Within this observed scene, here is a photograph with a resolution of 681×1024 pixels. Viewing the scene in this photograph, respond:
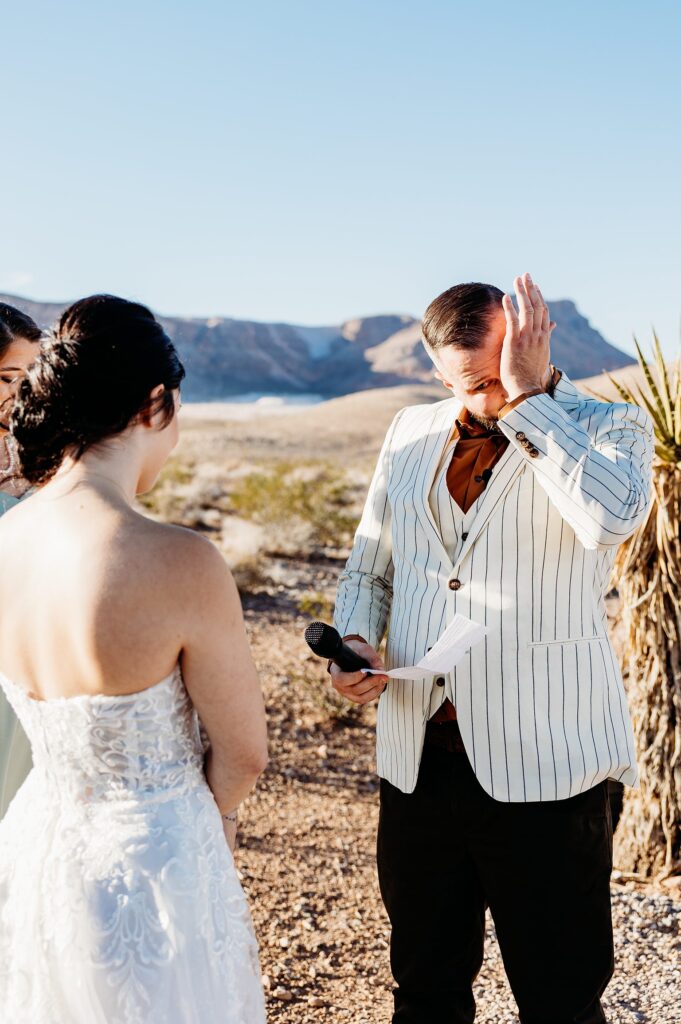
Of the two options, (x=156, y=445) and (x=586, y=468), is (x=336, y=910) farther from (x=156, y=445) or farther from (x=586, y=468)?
(x=156, y=445)

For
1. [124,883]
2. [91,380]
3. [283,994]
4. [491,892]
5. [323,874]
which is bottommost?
[323,874]

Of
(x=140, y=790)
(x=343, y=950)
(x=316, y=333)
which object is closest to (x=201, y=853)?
(x=140, y=790)

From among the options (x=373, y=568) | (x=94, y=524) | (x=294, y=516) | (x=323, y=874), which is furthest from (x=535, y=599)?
(x=294, y=516)

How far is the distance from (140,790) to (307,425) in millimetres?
70907

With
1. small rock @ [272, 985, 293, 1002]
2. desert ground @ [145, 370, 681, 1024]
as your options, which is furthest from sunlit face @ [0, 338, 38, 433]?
small rock @ [272, 985, 293, 1002]

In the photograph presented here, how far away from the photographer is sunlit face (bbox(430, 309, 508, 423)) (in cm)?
240

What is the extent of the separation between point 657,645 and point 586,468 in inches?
76.0

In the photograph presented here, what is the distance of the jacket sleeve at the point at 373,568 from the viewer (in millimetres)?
2688

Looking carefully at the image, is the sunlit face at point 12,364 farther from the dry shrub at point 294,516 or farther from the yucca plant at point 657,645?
the dry shrub at point 294,516

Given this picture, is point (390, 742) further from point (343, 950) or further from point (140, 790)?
point (343, 950)

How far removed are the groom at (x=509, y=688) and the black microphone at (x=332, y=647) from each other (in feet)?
0.12

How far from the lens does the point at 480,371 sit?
242 cm

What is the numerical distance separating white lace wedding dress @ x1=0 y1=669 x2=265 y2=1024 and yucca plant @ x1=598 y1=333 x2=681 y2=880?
244cm

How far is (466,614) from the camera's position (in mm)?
2377
